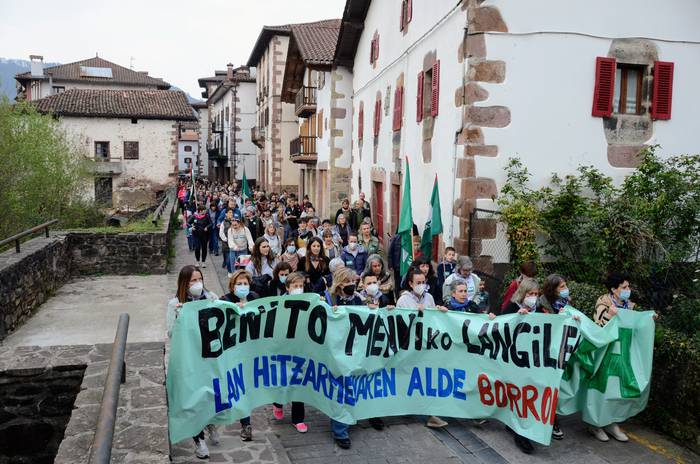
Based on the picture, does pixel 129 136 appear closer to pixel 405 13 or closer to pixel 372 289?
pixel 405 13

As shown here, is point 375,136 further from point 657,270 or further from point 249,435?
point 249,435

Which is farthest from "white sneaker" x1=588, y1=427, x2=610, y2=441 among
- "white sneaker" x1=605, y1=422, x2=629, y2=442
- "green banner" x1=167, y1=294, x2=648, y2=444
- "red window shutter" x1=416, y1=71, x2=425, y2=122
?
"red window shutter" x1=416, y1=71, x2=425, y2=122

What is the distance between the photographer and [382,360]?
20.9ft

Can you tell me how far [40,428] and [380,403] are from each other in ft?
11.3

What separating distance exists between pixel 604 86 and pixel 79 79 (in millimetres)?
57144

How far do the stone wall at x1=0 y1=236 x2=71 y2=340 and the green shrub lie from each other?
27.7 feet

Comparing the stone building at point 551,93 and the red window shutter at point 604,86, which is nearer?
the stone building at point 551,93

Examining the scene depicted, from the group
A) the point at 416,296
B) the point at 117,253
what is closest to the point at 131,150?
the point at 117,253

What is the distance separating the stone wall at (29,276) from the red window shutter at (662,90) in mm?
11137

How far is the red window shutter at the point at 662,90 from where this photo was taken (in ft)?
38.4

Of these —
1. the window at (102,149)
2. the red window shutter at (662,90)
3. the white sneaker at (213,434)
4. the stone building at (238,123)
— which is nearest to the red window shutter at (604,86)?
the red window shutter at (662,90)

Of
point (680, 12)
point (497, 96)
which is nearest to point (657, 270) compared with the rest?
point (497, 96)

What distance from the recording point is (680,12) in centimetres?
1175

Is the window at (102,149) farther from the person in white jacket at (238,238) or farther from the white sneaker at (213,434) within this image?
the white sneaker at (213,434)
